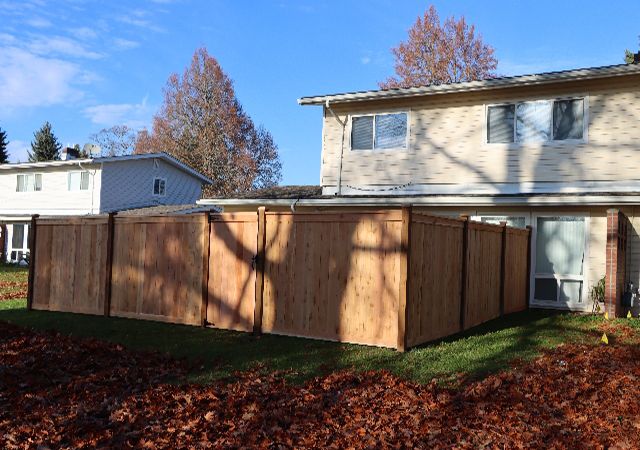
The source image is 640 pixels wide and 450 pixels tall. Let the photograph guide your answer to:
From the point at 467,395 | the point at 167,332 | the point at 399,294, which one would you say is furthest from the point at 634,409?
the point at 167,332

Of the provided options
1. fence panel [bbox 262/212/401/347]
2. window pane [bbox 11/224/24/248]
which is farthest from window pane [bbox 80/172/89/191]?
fence panel [bbox 262/212/401/347]

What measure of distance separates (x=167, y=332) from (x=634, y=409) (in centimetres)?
692

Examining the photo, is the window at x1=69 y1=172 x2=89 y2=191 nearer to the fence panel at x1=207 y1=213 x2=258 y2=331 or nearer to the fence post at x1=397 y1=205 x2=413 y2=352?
the fence panel at x1=207 y1=213 x2=258 y2=331

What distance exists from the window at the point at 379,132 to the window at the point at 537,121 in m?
2.33

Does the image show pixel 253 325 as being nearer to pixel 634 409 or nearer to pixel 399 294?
pixel 399 294

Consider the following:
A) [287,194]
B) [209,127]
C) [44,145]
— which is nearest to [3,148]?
[44,145]

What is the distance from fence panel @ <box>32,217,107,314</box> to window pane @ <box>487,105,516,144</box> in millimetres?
9479

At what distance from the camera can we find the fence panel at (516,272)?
40.5 ft

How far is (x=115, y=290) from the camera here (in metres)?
11.2

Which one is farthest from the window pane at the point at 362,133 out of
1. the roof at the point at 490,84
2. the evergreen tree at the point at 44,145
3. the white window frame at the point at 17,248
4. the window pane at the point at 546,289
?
the evergreen tree at the point at 44,145

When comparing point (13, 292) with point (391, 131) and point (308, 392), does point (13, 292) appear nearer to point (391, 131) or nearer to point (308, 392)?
point (391, 131)

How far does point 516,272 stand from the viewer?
12977 mm

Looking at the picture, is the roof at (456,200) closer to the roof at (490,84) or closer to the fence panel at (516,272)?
the fence panel at (516,272)

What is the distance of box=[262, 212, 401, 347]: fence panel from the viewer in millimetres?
8203
